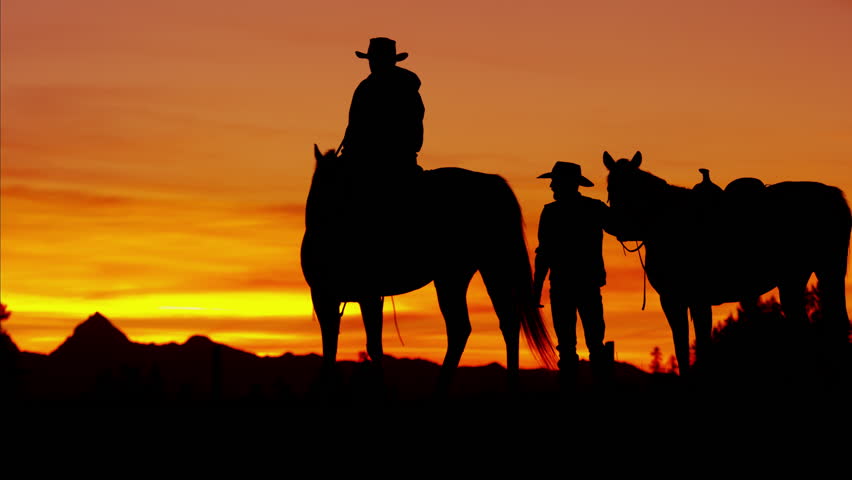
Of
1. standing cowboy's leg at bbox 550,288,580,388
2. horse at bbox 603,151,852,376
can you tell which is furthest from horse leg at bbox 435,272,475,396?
horse at bbox 603,151,852,376

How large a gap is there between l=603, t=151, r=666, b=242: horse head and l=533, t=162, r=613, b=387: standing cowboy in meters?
0.77

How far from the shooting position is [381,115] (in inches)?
600

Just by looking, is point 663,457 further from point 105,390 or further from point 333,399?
point 105,390

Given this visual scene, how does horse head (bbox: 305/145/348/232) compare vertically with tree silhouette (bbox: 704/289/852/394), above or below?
above

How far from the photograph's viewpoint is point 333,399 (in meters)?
13.6

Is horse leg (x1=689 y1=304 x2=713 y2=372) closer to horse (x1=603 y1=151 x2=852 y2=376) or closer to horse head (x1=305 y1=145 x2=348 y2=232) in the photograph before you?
horse (x1=603 y1=151 x2=852 y2=376)

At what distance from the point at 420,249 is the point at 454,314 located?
105 centimetres

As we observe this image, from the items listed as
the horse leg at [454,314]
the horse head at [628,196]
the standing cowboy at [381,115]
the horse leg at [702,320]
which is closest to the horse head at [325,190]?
the standing cowboy at [381,115]

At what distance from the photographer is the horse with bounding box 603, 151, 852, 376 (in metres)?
16.1

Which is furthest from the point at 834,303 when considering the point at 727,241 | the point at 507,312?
the point at 507,312

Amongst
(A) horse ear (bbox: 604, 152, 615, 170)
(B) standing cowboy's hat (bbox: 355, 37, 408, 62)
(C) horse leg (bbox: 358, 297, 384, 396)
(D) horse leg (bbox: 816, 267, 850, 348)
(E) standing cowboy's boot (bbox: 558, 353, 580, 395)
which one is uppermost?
(B) standing cowboy's hat (bbox: 355, 37, 408, 62)

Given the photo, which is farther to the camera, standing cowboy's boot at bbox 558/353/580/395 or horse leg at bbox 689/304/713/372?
horse leg at bbox 689/304/713/372

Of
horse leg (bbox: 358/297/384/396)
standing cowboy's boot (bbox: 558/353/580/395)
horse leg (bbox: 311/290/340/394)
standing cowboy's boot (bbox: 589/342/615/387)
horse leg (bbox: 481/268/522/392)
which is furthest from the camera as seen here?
horse leg (bbox: 481/268/522/392)

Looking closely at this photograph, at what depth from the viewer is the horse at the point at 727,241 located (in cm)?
1611
